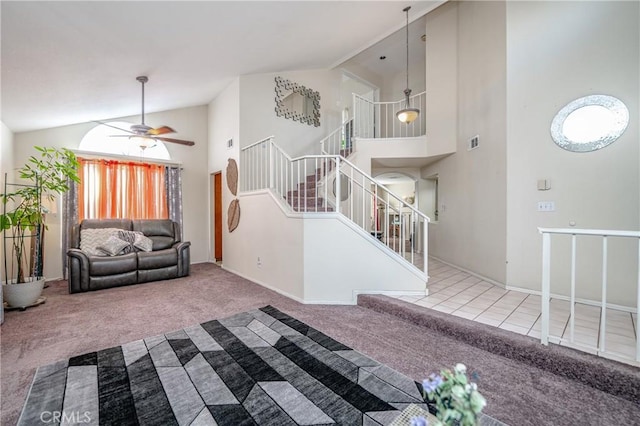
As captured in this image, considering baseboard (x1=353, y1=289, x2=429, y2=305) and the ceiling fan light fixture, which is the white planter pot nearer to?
the ceiling fan light fixture

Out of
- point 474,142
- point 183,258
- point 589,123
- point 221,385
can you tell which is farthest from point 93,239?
point 589,123

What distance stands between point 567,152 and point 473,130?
1399 millimetres

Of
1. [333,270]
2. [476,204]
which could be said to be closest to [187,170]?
[333,270]

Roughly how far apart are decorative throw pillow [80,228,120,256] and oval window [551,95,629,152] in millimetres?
7045

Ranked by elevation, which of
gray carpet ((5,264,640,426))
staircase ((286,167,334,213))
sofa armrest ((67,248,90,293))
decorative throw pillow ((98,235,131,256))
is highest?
staircase ((286,167,334,213))

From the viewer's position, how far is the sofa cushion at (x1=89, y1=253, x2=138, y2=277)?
4070mm

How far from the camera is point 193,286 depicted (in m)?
4.33

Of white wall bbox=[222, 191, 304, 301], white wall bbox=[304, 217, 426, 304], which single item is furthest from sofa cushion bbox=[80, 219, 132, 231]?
white wall bbox=[304, 217, 426, 304]

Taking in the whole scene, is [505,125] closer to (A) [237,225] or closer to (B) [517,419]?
(B) [517,419]

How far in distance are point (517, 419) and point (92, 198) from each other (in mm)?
6746

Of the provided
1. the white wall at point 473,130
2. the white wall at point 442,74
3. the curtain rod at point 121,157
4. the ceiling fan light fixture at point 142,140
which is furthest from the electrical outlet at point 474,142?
the curtain rod at point 121,157

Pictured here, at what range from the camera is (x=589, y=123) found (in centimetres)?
302

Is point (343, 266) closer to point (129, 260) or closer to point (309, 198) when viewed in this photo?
point (309, 198)

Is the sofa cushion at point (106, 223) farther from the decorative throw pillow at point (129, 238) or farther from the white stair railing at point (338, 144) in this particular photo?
the white stair railing at point (338, 144)
